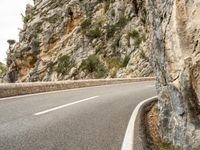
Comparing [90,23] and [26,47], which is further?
[26,47]

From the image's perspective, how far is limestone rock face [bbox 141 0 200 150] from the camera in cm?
479

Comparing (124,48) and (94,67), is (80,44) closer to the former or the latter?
(94,67)

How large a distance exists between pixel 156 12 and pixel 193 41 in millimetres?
2075

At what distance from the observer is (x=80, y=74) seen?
58.4 m

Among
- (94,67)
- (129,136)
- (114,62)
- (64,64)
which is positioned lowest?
(129,136)

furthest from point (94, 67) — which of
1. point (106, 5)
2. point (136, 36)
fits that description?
point (106, 5)

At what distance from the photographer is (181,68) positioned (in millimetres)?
5121

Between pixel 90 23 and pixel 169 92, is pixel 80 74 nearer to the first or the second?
pixel 90 23

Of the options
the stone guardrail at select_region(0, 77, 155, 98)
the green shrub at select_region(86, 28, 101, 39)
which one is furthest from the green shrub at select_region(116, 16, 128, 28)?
the stone guardrail at select_region(0, 77, 155, 98)

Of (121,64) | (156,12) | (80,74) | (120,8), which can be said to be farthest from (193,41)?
(120,8)

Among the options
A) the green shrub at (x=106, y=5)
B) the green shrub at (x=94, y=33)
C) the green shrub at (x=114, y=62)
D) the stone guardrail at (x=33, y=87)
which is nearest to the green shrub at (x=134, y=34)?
the green shrub at (x=114, y=62)

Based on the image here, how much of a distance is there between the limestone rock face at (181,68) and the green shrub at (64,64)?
180 feet

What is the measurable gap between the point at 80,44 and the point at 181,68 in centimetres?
5916

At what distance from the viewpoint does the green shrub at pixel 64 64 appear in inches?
2408
